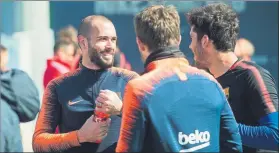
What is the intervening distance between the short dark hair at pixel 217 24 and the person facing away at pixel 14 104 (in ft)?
6.93

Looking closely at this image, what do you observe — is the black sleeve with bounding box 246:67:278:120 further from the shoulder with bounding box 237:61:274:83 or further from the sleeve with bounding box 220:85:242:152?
the sleeve with bounding box 220:85:242:152

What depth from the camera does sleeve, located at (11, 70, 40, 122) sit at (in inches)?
209

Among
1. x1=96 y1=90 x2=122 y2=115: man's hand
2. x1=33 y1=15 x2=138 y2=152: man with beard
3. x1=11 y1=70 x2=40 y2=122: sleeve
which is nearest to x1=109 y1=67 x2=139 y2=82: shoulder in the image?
x1=33 y1=15 x2=138 y2=152: man with beard

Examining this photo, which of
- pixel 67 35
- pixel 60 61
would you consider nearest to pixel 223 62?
pixel 60 61

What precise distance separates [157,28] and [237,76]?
96cm

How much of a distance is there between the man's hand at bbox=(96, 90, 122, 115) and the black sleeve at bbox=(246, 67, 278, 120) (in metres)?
0.80

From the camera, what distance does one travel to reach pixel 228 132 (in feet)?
10.0

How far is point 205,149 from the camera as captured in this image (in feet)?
9.64

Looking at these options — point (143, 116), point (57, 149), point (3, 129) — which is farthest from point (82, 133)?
point (3, 129)

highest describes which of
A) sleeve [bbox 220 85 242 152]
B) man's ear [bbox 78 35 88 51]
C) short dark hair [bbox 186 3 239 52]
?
short dark hair [bbox 186 3 239 52]

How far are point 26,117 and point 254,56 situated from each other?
424cm

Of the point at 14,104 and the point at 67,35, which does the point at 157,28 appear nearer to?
the point at 14,104

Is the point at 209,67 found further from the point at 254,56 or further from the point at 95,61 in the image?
the point at 254,56

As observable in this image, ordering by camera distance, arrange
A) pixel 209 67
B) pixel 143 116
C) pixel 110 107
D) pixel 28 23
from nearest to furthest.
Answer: pixel 143 116, pixel 110 107, pixel 209 67, pixel 28 23
